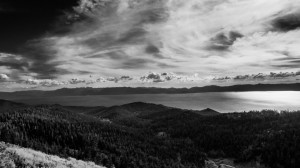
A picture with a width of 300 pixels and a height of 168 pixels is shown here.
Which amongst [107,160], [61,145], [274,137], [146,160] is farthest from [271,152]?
[61,145]

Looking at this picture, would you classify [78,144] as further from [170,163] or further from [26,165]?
[26,165]

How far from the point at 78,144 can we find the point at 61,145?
39.8ft

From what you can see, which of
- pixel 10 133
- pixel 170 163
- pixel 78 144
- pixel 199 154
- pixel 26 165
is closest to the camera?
pixel 26 165

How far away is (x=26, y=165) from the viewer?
4266cm

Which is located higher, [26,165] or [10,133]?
[26,165]

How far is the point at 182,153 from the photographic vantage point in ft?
638

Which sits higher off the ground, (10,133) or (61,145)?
(10,133)

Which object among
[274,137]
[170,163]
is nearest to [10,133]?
[170,163]

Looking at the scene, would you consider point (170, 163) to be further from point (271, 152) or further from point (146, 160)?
point (271, 152)

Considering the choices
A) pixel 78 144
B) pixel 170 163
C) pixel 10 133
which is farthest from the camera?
pixel 78 144

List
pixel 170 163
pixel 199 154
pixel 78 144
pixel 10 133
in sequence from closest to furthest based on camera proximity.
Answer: pixel 10 133, pixel 170 163, pixel 78 144, pixel 199 154

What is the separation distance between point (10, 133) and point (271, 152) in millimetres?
163069

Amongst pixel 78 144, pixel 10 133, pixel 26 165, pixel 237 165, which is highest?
pixel 26 165

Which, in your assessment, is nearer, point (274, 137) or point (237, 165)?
point (237, 165)
